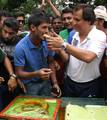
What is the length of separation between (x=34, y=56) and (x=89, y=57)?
23.2 inches

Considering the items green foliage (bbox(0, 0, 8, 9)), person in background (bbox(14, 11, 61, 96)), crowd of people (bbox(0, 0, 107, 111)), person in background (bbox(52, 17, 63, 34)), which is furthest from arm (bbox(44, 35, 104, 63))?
green foliage (bbox(0, 0, 8, 9))

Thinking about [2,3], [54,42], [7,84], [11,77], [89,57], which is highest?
[54,42]

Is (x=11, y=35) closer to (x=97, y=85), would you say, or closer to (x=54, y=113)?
(x=97, y=85)

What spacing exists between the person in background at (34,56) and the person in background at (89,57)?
19cm

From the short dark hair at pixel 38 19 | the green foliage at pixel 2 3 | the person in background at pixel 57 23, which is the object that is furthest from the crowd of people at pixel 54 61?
the green foliage at pixel 2 3

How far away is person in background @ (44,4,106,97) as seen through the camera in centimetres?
315

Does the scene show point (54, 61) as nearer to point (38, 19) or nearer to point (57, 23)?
point (38, 19)

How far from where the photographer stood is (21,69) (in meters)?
3.25

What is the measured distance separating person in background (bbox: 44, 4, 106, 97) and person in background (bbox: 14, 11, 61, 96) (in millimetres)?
193

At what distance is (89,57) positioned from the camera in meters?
3.06

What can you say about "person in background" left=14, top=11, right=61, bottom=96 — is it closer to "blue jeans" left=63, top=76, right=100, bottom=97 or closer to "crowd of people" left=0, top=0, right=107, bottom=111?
"crowd of people" left=0, top=0, right=107, bottom=111

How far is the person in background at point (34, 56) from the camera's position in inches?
128

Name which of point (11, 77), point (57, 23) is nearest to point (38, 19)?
point (11, 77)

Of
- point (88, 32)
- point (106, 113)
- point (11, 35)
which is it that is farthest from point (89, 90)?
point (11, 35)
